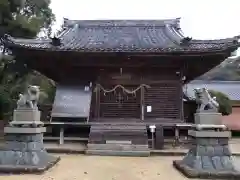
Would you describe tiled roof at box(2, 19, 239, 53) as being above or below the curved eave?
above

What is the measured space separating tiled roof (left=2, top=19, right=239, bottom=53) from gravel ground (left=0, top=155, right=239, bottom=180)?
4335mm

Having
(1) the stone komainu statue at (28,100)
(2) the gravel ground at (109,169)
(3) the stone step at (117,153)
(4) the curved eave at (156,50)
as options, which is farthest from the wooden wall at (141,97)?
(1) the stone komainu statue at (28,100)

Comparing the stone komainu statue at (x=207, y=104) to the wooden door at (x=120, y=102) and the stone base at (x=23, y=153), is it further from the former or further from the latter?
the wooden door at (x=120, y=102)

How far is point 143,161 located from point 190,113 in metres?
5.72

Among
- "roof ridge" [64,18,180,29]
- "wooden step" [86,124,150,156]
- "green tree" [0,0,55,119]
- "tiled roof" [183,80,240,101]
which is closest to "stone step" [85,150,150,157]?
"wooden step" [86,124,150,156]

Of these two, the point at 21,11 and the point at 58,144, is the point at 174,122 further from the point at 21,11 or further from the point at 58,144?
the point at 21,11

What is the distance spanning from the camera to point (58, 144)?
39.1 ft

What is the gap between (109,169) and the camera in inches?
309

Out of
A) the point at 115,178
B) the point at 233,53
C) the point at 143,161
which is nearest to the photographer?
the point at 115,178

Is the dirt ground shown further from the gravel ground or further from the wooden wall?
the wooden wall

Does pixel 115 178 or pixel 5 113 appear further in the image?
pixel 5 113

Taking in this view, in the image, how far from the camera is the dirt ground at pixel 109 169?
6.84 meters

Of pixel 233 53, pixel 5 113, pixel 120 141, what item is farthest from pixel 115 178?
pixel 5 113

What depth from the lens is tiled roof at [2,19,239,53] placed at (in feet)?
39.1
